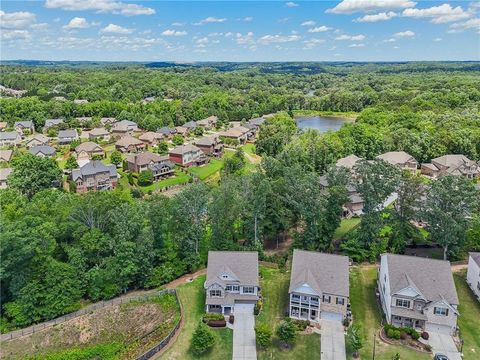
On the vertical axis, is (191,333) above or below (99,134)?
below

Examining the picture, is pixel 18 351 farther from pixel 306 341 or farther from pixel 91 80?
pixel 91 80

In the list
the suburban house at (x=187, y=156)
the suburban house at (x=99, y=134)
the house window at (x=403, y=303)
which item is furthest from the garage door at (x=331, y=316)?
the suburban house at (x=99, y=134)

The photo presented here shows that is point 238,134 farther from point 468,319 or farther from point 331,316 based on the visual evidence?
point 468,319

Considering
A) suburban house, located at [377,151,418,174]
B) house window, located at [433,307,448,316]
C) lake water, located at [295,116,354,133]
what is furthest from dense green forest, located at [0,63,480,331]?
lake water, located at [295,116,354,133]

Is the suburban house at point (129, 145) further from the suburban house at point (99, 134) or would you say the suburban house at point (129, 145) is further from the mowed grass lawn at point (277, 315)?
the mowed grass lawn at point (277, 315)

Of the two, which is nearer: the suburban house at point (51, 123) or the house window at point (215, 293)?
the house window at point (215, 293)

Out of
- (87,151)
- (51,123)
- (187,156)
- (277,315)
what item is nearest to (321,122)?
(187,156)
